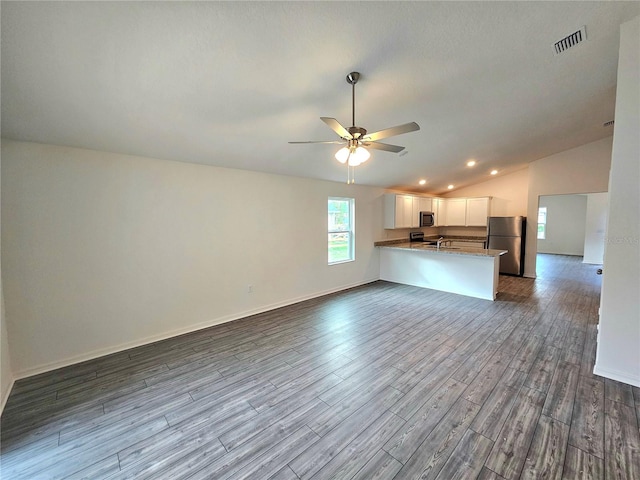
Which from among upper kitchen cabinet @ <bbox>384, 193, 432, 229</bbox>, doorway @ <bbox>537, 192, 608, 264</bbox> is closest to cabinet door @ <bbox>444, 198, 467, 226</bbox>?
upper kitchen cabinet @ <bbox>384, 193, 432, 229</bbox>

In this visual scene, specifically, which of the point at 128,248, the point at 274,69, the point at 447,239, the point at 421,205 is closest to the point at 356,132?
the point at 274,69

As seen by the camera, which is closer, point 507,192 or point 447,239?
point 507,192

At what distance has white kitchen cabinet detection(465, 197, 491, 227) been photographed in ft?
23.6

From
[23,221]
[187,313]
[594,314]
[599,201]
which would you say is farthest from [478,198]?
[23,221]

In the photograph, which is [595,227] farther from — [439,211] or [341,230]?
[341,230]

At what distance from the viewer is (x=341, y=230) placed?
18.7 ft

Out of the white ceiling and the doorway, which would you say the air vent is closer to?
the white ceiling

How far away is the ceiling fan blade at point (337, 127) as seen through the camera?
1920mm

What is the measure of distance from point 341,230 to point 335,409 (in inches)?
156

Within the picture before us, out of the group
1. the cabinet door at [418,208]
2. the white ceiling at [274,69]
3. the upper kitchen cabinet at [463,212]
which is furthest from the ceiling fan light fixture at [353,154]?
the upper kitchen cabinet at [463,212]

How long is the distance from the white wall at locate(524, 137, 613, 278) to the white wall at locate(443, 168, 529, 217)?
23.3 inches

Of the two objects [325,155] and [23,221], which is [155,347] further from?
[325,155]

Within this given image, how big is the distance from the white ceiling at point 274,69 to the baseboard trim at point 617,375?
3053mm

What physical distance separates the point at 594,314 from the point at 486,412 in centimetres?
366
